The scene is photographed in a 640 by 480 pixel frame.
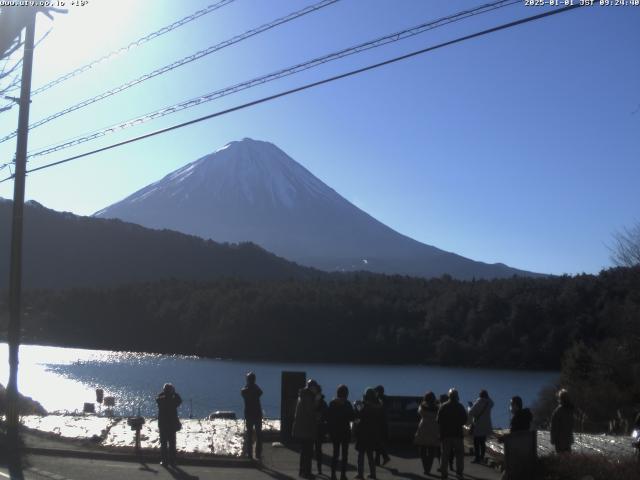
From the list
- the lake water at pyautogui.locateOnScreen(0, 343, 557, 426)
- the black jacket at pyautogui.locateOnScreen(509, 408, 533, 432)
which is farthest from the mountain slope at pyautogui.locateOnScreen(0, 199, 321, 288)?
the black jacket at pyautogui.locateOnScreen(509, 408, 533, 432)

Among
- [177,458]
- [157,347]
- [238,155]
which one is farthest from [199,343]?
[238,155]

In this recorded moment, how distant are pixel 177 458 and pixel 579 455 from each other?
644 centimetres

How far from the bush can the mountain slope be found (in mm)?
96208

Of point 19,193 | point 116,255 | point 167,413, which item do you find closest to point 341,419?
point 167,413

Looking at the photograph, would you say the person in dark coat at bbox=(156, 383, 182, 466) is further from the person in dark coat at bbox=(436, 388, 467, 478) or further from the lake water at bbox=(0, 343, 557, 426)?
the lake water at bbox=(0, 343, 557, 426)

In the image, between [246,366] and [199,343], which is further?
[199,343]

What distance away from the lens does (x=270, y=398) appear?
4212 centimetres

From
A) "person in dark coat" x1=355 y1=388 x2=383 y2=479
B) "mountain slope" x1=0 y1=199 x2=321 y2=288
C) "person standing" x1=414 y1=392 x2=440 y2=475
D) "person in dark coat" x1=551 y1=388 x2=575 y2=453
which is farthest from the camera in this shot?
"mountain slope" x1=0 y1=199 x2=321 y2=288

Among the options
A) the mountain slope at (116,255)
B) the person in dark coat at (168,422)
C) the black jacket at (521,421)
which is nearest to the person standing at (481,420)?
the black jacket at (521,421)

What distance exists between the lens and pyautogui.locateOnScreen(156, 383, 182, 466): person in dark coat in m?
13.3

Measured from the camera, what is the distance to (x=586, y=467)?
9.82 m

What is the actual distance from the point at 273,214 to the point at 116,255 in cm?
6632

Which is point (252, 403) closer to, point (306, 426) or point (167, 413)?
point (167, 413)

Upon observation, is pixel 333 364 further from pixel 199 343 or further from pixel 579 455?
pixel 579 455
